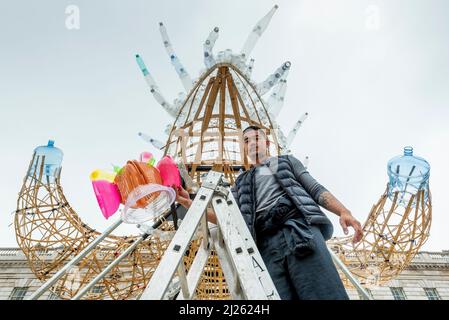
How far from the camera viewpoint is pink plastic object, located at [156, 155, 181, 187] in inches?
97.8

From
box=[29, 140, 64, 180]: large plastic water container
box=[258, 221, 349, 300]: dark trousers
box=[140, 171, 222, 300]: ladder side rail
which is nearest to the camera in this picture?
box=[140, 171, 222, 300]: ladder side rail

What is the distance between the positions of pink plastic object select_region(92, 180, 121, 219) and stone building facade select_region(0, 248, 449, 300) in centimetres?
2209

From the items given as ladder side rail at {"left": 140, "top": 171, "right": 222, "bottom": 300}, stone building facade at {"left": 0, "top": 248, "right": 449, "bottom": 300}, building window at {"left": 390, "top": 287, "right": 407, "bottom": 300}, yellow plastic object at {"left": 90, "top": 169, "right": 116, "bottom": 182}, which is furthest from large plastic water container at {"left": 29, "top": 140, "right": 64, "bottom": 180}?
building window at {"left": 390, "top": 287, "right": 407, "bottom": 300}

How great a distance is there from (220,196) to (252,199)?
0.49 m

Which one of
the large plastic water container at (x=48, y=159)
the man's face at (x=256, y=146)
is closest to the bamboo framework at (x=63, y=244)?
the large plastic water container at (x=48, y=159)

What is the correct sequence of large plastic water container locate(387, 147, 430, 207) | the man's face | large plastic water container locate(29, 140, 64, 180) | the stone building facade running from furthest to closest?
the stone building facade
large plastic water container locate(29, 140, 64, 180)
large plastic water container locate(387, 147, 430, 207)
the man's face

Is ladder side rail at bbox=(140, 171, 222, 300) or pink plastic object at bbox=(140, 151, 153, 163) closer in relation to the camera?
ladder side rail at bbox=(140, 171, 222, 300)

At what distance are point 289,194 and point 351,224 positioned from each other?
1.56 ft

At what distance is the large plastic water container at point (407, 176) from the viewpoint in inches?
190

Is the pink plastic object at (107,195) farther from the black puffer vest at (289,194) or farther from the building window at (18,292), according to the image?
the building window at (18,292)

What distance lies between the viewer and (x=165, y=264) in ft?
5.41

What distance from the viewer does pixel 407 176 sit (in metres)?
4.99

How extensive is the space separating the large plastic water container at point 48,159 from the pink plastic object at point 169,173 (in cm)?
334

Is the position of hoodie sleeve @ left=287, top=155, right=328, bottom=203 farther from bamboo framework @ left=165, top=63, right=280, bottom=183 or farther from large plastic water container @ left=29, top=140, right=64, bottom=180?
large plastic water container @ left=29, top=140, right=64, bottom=180
